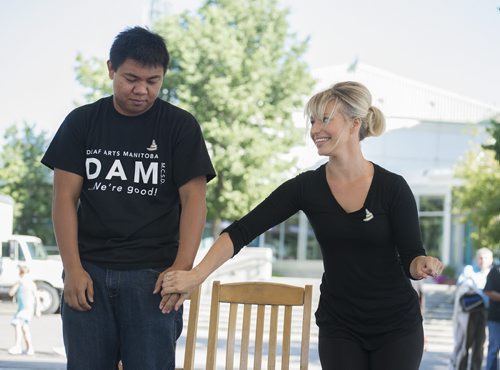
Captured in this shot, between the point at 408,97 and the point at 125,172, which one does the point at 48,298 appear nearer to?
the point at 125,172

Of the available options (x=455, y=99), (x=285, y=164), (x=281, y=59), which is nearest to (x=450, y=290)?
(x=285, y=164)

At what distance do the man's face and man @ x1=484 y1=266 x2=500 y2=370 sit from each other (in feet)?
22.7

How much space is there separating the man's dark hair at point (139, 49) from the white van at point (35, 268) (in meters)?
15.6

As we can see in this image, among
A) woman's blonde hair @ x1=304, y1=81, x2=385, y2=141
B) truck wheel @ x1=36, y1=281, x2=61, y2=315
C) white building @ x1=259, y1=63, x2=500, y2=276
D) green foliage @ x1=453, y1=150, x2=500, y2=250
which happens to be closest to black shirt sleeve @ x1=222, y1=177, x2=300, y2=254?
woman's blonde hair @ x1=304, y1=81, x2=385, y2=141

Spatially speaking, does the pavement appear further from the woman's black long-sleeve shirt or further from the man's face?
the man's face

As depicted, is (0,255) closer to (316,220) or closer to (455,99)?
(316,220)

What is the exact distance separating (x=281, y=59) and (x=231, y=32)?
184cm

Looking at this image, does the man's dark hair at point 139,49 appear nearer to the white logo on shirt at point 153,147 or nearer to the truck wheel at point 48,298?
the white logo on shirt at point 153,147

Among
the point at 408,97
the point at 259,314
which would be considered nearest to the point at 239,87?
the point at 408,97

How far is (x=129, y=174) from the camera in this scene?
256 centimetres

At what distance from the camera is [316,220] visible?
9.53 ft

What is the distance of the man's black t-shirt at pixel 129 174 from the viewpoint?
2539mm

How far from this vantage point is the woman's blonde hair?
2.86 meters

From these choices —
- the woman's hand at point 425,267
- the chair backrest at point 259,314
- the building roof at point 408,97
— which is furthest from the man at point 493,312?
the building roof at point 408,97
